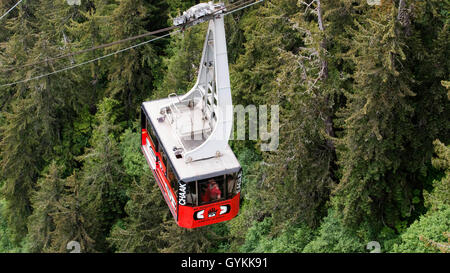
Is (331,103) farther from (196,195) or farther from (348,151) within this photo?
(196,195)

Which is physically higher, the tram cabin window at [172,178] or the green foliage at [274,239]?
the tram cabin window at [172,178]

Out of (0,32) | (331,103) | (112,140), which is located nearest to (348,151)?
(331,103)

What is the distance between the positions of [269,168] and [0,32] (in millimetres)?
25177

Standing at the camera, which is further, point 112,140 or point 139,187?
point 112,140

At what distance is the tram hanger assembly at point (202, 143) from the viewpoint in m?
18.3

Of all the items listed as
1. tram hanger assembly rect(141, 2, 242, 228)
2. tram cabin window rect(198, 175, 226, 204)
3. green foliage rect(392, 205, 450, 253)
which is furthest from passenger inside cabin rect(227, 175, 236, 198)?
green foliage rect(392, 205, 450, 253)

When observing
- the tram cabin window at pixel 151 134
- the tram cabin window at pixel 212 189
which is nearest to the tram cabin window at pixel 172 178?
the tram cabin window at pixel 212 189

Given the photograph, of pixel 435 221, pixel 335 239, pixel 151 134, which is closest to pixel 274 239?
pixel 335 239

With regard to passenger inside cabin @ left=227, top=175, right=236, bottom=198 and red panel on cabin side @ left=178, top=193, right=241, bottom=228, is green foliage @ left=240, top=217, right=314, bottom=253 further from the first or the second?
passenger inside cabin @ left=227, top=175, right=236, bottom=198

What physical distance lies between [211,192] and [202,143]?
5.61 ft

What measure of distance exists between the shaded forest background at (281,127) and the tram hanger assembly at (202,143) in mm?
4090

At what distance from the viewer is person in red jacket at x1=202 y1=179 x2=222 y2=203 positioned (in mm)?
19484

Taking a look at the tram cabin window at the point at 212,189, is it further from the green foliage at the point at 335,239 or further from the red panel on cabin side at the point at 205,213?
the green foliage at the point at 335,239

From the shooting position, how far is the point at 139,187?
1235 inches
